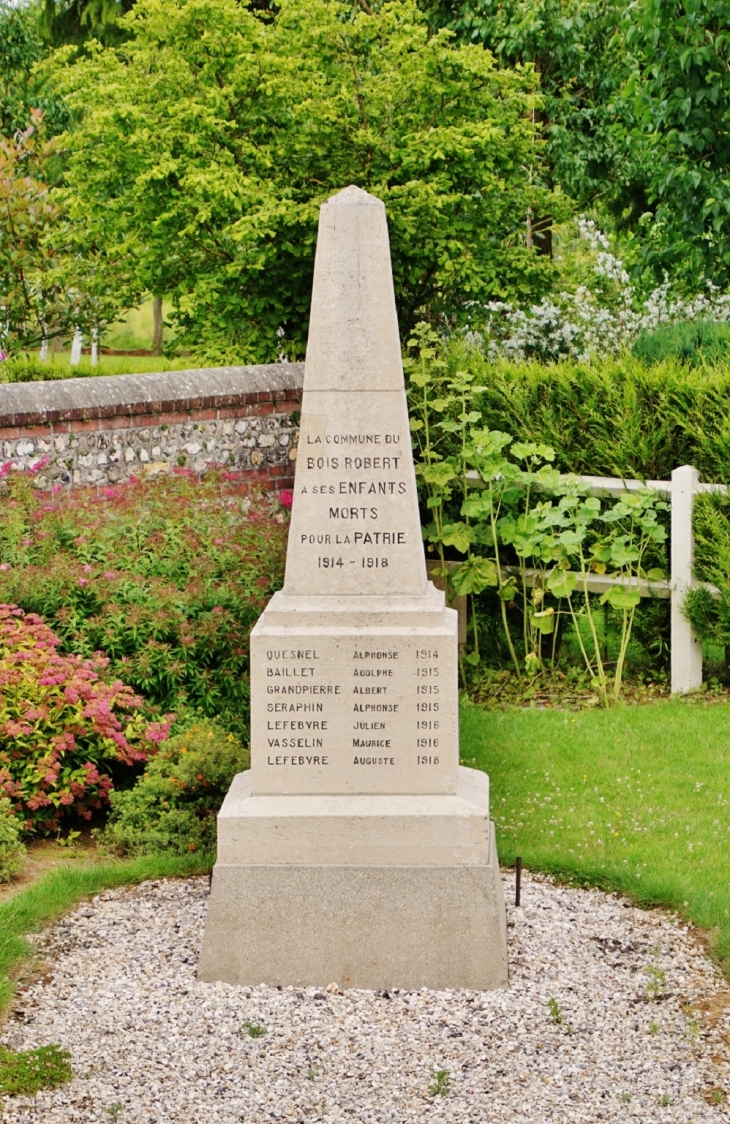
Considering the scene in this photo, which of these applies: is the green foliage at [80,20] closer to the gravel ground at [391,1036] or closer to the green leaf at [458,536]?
the green leaf at [458,536]

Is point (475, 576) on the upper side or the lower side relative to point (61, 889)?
upper

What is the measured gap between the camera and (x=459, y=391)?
1016cm

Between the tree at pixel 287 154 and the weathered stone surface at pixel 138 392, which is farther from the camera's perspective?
the tree at pixel 287 154

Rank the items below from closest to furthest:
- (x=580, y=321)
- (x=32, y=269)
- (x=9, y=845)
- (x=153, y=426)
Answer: (x=9, y=845), (x=153, y=426), (x=580, y=321), (x=32, y=269)

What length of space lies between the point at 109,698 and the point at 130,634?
60 centimetres

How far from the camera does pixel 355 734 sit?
535 centimetres

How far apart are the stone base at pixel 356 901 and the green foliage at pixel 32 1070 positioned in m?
0.80

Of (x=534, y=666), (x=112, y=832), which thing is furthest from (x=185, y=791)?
(x=534, y=666)

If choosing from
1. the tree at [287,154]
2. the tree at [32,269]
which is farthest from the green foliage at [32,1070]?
the tree at [32,269]

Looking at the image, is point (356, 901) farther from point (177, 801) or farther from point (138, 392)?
point (138, 392)

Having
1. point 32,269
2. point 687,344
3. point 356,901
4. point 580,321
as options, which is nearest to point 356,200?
point 356,901

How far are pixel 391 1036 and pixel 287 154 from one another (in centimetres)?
841

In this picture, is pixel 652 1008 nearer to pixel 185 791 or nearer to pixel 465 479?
pixel 185 791

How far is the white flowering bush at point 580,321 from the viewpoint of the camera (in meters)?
13.2
